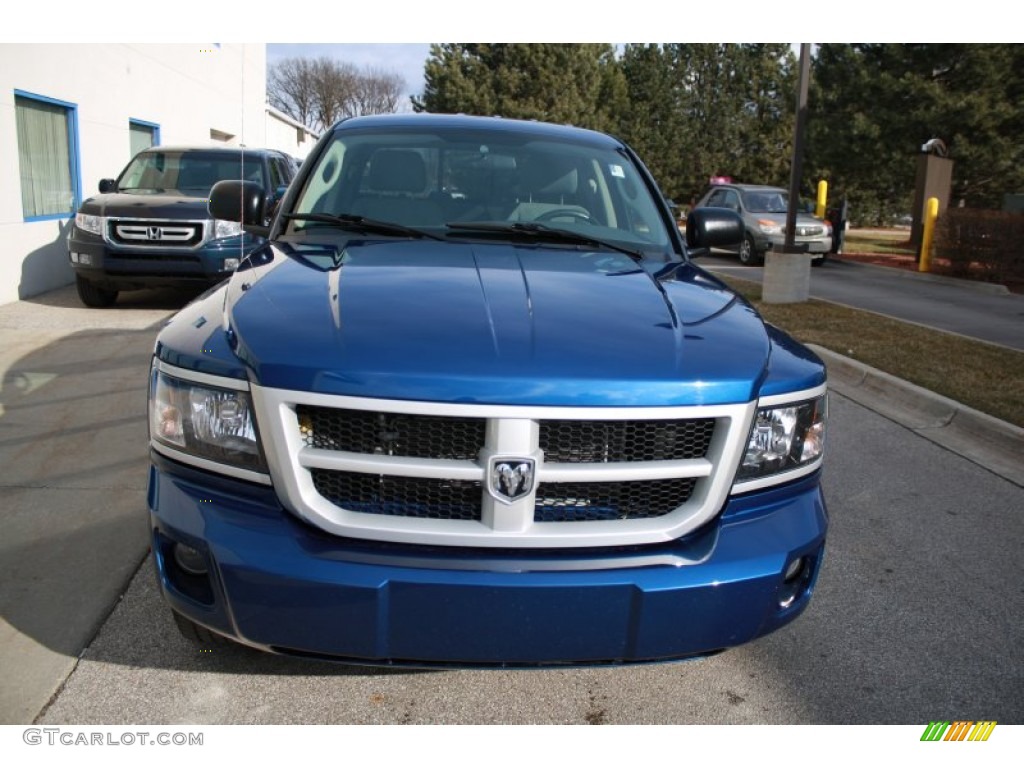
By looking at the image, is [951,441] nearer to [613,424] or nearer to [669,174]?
[613,424]

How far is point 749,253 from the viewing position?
62.0 feet

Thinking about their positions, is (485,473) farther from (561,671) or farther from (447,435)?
(561,671)

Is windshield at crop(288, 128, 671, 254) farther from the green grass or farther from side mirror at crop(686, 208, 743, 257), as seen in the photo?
the green grass

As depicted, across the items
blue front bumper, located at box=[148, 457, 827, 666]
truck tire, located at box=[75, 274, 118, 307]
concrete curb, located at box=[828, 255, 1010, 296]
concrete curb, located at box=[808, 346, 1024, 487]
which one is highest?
blue front bumper, located at box=[148, 457, 827, 666]

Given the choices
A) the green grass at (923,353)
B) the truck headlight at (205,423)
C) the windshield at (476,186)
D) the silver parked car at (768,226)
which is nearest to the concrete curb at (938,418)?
the green grass at (923,353)

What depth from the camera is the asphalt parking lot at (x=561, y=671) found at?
2.47 meters

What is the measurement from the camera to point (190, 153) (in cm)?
1034

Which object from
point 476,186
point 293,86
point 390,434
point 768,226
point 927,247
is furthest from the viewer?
point 293,86

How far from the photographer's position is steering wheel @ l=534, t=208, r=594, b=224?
3508 mm

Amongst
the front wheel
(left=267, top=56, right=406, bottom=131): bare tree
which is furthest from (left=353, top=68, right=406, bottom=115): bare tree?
the front wheel

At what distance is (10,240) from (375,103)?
52.1 meters

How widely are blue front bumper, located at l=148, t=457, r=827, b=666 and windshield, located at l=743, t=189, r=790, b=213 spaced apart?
18108mm

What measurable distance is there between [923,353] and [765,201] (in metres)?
12.4
